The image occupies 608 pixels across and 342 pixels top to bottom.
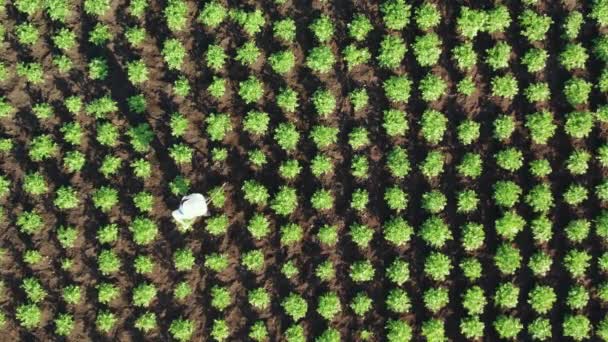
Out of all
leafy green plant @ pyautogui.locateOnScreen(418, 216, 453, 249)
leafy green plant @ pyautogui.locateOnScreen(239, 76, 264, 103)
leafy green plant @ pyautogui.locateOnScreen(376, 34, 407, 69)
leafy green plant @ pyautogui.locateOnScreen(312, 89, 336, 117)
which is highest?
leafy green plant @ pyautogui.locateOnScreen(376, 34, 407, 69)

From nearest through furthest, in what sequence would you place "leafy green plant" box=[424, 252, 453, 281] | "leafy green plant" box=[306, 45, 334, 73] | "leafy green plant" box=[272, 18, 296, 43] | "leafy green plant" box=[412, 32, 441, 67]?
"leafy green plant" box=[424, 252, 453, 281] → "leafy green plant" box=[412, 32, 441, 67] → "leafy green plant" box=[306, 45, 334, 73] → "leafy green plant" box=[272, 18, 296, 43]

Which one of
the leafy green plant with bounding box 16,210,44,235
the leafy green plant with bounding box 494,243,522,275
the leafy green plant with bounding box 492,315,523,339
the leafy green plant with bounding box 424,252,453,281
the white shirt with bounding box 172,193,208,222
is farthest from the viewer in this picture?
the leafy green plant with bounding box 16,210,44,235

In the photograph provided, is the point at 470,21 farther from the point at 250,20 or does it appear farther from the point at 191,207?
the point at 191,207

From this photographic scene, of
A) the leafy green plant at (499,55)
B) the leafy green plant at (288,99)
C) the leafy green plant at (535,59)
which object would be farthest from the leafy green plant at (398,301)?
the leafy green plant at (535,59)

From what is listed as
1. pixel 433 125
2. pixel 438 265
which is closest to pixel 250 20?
pixel 433 125

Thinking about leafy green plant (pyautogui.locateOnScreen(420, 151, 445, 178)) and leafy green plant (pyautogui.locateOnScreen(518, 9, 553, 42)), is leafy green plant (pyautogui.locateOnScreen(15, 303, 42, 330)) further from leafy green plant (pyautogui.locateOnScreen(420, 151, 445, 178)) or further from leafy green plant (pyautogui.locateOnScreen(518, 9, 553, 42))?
leafy green plant (pyautogui.locateOnScreen(518, 9, 553, 42))

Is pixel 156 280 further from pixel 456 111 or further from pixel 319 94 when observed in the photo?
pixel 456 111

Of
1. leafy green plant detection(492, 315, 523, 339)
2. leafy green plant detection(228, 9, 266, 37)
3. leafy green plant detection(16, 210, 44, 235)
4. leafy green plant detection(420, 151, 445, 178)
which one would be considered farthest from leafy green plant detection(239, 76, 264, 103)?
leafy green plant detection(492, 315, 523, 339)

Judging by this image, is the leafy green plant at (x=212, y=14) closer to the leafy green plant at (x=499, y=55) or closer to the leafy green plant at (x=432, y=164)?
the leafy green plant at (x=432, y=164)
